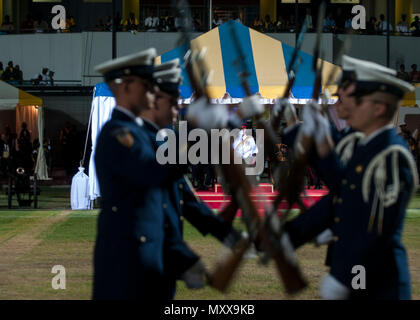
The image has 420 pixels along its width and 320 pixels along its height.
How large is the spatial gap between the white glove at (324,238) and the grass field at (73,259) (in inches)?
37.6

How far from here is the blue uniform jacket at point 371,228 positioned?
3559 millimetres

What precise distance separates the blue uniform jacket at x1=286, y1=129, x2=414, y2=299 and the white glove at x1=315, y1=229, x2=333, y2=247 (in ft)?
0.95

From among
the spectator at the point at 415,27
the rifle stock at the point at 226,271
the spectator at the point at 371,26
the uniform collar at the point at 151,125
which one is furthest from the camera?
the spectator at the point at 415,27

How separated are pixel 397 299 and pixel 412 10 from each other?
3419 centimetres

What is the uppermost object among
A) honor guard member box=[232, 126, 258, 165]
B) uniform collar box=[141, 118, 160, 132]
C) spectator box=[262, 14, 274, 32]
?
spectator box=[262, 14, 274, 32]

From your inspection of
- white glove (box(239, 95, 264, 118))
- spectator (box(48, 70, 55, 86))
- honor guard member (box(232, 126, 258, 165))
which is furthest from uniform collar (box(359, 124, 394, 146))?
spectator (box(48, 70, 55, 86))

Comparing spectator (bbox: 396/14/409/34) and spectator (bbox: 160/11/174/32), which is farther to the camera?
spectator (bbox: 396/14/409/34)

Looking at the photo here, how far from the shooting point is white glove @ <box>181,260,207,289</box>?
13.4 feet

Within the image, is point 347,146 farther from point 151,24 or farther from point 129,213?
point 151,24

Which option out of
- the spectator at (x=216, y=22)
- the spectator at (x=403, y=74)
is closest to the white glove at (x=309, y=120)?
the spectator at (x=403, y=74)

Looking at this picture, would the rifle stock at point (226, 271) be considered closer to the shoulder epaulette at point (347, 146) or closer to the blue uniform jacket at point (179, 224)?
the blue uniform jacket at point (179, 224)

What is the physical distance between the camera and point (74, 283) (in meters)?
7.87

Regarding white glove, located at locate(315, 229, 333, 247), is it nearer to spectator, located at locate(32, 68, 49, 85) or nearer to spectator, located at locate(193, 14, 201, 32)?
spectator, located at locate(193, 14, 201, 32)

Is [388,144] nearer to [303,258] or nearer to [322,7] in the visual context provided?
[322,7]
